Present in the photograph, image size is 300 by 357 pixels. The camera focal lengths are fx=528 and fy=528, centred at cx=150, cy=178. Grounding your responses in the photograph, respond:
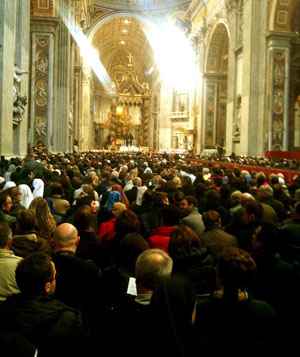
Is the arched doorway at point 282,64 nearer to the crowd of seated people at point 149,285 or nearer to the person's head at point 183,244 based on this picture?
the crowd of seated people at point 149,285

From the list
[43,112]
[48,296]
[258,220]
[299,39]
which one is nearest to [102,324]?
[48,296]

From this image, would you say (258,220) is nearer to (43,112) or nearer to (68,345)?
(68,345)

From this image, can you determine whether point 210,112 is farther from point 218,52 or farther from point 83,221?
point 83,221

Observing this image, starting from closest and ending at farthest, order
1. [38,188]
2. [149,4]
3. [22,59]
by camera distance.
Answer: [38,188], [22,59], [149,4]

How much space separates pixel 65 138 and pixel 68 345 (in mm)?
22548

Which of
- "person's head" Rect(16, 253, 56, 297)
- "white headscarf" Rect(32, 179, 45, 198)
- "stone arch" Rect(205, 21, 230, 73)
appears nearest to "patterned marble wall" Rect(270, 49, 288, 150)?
"stone arch" Rect(205, 21, 230, 73)

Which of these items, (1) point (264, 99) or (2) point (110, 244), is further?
(1) point (264, 99)

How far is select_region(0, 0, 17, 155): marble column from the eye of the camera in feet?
41.5

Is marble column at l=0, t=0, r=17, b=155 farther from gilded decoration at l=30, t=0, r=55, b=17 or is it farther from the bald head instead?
the bald head

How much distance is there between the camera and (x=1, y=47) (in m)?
12.6

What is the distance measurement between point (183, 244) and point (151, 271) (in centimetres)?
60

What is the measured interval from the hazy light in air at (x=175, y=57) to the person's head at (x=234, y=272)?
37697 millimetres

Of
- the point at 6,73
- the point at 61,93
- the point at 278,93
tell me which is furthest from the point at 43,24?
the point at 278,93

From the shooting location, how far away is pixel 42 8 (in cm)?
2231
